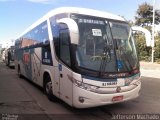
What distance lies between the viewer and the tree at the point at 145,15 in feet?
141

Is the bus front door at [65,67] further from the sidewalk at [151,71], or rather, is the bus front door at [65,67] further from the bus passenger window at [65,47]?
the sidewalk at [151,71]

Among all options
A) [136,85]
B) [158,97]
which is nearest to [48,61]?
[136,85]

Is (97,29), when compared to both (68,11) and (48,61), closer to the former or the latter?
(68,11)

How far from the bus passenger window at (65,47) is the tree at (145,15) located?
36.6 m

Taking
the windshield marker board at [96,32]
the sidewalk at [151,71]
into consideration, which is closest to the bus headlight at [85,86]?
the windshield marker board at [96,32]

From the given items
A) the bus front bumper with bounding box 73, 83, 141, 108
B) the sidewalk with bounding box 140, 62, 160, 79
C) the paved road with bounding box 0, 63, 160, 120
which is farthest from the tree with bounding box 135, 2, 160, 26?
the bus front bumper with bounding box 73, 83, 141, 108

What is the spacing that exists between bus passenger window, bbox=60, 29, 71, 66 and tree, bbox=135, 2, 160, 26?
3656 cm

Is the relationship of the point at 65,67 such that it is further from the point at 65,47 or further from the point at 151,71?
the point at 151,71

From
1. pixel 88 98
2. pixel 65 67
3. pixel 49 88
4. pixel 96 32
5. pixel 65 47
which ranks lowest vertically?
pixel 49 88

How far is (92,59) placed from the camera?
290 inches

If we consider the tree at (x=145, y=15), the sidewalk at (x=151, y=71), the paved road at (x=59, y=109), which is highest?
the tree at (x=145, y=15)

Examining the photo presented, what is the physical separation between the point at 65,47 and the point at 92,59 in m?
0.96

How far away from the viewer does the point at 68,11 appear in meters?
7.98

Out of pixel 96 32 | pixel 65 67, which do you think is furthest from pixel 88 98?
pixel 96 32
